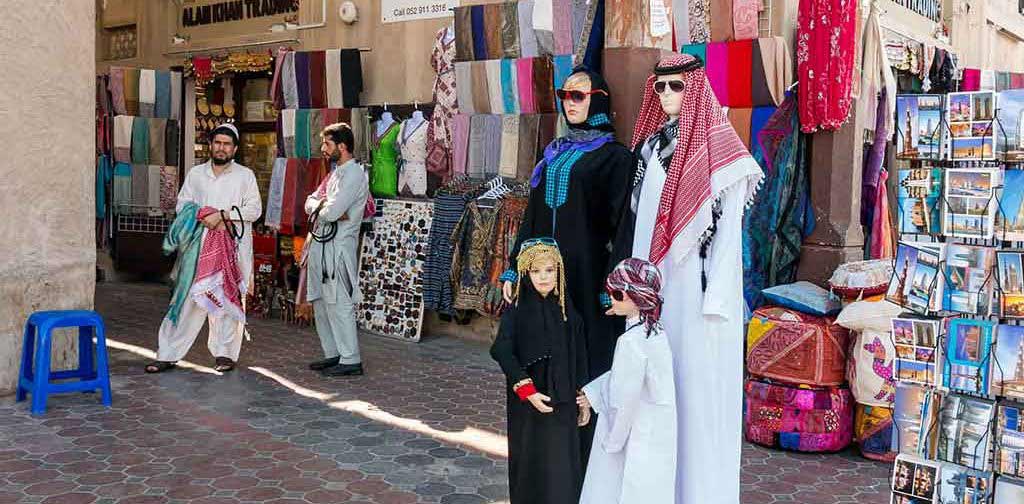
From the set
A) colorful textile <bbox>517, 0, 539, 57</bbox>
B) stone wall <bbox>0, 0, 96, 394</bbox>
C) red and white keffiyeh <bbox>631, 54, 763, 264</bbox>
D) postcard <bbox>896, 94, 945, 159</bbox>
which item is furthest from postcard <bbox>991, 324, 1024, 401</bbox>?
stone wall <bbox>0, 0, 96, 394</bbox>

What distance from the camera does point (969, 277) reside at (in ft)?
10.1

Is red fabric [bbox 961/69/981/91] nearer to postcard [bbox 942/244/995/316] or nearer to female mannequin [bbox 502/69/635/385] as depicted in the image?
female mannequin [bbox 502/69/635/385]

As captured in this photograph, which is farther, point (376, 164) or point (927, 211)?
point (376, 164)

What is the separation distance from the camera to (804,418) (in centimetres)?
511

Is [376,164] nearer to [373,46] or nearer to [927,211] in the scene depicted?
[373,46]

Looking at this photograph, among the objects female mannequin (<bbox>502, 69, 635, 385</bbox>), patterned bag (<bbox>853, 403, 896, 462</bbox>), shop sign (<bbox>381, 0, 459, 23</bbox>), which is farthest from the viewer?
shop sign (<bbox>381, 0, 459, 23</bbox>)

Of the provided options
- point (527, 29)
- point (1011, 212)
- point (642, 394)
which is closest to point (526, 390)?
point (642, 394)

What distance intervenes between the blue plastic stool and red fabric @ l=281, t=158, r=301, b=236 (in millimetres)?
3094

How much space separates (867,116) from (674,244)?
3.69 m

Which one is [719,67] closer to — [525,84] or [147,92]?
[525,84]

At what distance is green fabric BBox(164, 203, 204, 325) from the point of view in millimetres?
6625

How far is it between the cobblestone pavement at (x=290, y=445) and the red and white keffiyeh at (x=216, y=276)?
0.45m

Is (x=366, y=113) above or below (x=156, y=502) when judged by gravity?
above

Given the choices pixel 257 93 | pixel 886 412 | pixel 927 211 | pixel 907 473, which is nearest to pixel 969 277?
pixel 927 211
